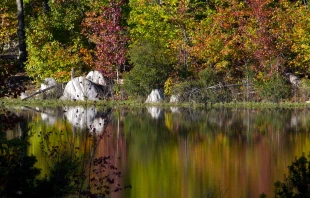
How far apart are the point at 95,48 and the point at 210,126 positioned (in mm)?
16299

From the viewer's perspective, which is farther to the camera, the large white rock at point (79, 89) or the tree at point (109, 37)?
the tree at point (109, 37)

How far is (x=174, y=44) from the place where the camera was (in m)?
39.4

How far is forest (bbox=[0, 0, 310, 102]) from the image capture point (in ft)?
119

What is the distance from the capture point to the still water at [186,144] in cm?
1475

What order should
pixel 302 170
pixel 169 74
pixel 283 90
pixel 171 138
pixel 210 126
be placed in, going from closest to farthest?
pixel 302 170, pixel 171 138, pixel 210 126, pixel 283 90, pixel 169 74

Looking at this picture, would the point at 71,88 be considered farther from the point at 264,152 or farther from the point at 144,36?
the point at 264,152

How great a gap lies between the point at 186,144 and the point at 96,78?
1709 centimetres

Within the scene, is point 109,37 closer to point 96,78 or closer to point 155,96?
point 96,78

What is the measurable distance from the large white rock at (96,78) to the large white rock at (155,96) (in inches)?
115

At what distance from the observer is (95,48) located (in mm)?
41219

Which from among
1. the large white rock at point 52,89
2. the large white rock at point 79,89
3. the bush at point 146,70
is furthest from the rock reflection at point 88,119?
the large white rock at point 52,89

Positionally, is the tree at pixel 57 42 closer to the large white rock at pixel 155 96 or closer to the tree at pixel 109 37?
the tree at pixel 109 37

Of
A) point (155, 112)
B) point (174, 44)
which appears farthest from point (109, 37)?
point (155, 112)

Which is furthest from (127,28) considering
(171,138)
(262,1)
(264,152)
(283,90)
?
(264,152)
